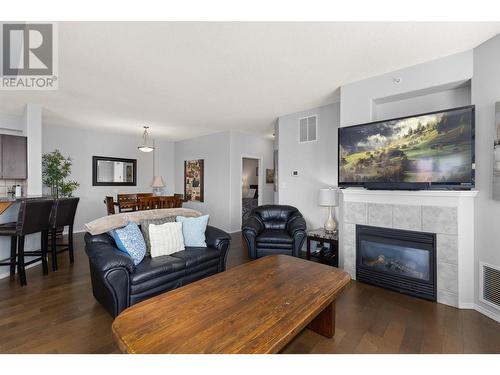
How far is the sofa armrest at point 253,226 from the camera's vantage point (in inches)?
145

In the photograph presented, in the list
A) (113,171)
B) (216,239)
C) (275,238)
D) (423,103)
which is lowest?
(275,238)

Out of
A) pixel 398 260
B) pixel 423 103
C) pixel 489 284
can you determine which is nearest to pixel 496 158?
pixel 423 103

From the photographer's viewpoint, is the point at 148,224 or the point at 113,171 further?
the point at 113,171

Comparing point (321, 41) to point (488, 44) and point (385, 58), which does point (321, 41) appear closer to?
point (385, 58)

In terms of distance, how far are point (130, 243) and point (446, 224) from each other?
3332 millimetres

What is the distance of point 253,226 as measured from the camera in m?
3.76

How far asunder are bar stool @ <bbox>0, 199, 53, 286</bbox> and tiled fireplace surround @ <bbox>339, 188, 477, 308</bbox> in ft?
13.9

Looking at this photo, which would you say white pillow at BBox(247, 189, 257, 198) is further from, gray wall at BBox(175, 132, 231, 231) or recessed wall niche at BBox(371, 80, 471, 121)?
recessed wall niche at BBox(371, 80, 471, 121)

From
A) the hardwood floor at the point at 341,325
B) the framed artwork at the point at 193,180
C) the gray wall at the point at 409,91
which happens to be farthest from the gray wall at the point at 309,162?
the framed artwork at the point at 193,180

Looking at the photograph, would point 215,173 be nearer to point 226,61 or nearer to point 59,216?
point 59,216

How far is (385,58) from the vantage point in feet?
8.13

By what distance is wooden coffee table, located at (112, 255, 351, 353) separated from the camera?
44.6 inches

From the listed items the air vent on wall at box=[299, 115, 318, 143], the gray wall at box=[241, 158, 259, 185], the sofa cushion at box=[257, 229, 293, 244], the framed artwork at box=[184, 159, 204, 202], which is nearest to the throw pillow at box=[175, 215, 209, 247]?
the sofa cushion at box=[257, 229, 293, 244]
